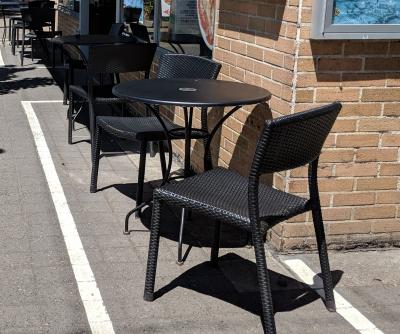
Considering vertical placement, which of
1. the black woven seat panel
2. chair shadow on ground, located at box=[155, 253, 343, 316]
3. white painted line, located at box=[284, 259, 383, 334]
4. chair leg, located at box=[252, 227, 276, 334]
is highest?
the black woven seat panel

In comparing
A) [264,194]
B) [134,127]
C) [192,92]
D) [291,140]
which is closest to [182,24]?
[134,127]

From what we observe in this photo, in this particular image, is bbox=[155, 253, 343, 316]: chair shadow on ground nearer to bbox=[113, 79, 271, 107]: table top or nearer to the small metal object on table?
the small metal object on table

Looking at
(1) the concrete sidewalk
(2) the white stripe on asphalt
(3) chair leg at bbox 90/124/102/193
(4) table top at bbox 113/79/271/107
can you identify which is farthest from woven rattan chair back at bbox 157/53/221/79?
(2) the white stripe on asphalt

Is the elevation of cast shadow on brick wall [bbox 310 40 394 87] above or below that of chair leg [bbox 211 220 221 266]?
above

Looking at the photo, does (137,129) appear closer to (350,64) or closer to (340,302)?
(350,64)

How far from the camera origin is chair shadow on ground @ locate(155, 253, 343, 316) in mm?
4066

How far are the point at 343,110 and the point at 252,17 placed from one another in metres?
0.99

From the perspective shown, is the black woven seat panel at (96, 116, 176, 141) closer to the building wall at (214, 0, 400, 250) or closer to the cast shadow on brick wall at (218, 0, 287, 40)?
the building wall at (214, 0, 400, 250)

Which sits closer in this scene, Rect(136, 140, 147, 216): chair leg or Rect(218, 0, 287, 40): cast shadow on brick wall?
Rect(218, 0, 287, 40): cast shadow on brick wall

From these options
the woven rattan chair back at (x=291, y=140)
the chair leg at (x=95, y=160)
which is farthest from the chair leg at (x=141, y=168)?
the woven rattan chair back at (x=291, y=140)

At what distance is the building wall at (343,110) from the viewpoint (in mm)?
4438

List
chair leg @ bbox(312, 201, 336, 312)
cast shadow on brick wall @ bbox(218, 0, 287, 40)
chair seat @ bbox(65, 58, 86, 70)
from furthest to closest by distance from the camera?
1. chair seat @ bbox(65, 58, 86, 70)
2. cast shadow on brick wall @ bbox(218, 0, 287, 40)
3. chair leg @ bbox(312, 201, 336, 312)

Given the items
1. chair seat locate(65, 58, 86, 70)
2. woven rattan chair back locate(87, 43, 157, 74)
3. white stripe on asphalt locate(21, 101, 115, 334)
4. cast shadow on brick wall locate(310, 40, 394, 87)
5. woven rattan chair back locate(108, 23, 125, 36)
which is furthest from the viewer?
woven rattan chair back locate(108, 23, 125, 36)

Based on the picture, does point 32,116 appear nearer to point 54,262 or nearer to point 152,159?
point 152,159
